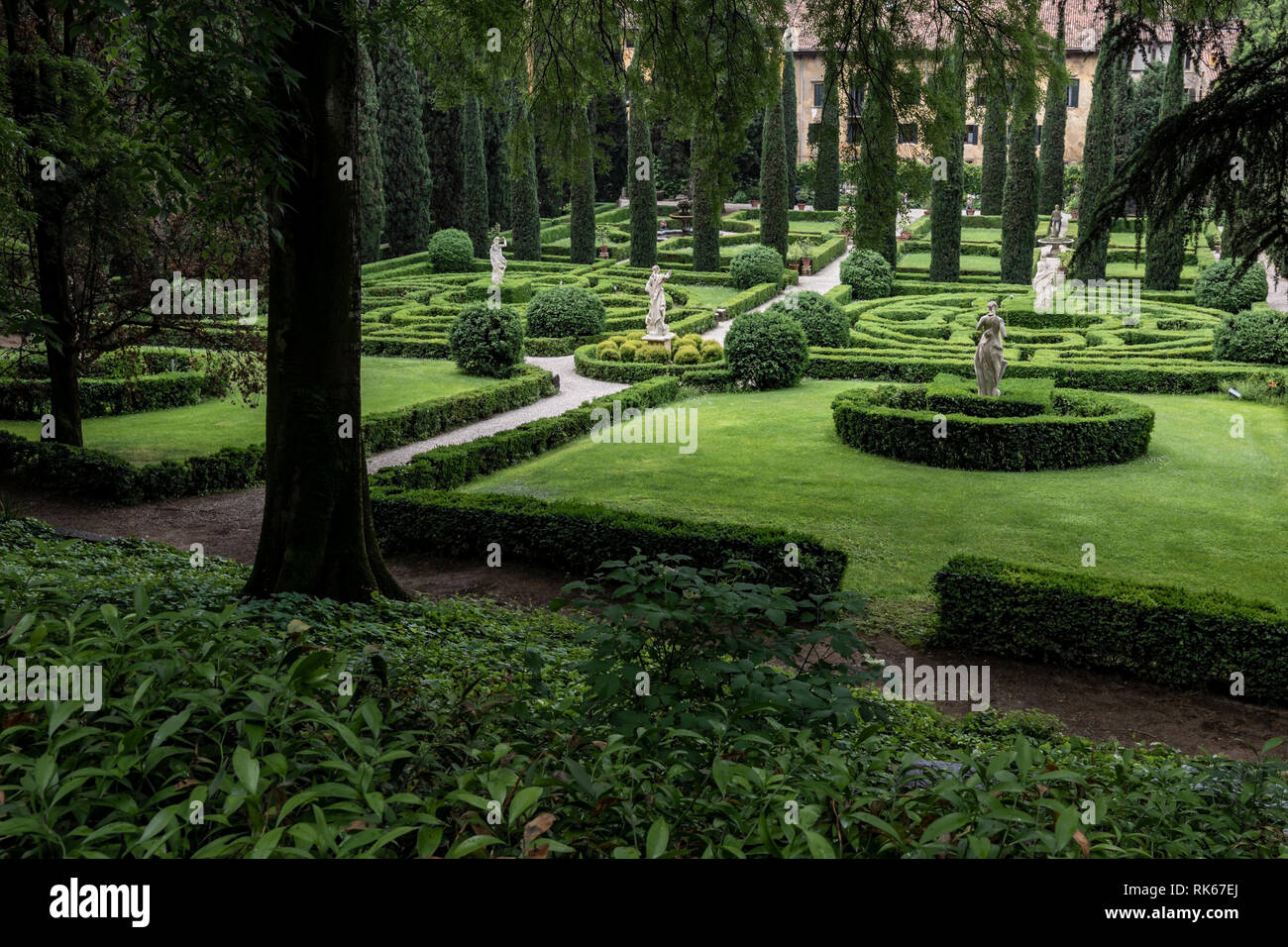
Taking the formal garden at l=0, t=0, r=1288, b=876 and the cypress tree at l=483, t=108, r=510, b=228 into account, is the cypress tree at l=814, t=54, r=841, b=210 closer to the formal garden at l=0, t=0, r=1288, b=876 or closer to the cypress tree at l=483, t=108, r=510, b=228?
the formal garden at l=0, t=0, r=1288, b=876

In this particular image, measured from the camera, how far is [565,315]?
80.2 ft

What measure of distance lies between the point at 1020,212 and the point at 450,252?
17.5m

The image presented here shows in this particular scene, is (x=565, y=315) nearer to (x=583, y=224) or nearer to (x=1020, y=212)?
(x=583, y=224)

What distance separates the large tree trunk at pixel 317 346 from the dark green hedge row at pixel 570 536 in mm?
2715

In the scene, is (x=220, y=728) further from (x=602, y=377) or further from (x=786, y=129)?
(x=786, y=129)

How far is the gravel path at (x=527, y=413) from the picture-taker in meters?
14.8

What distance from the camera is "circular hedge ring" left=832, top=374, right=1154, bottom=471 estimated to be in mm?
13844

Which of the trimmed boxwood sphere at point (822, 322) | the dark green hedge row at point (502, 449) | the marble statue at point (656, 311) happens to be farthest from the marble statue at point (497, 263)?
the dark green hedge row at point (502, 449)

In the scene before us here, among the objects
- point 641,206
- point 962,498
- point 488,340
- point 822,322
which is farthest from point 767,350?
point 641,206

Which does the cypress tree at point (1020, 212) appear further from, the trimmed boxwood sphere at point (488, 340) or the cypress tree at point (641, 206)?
the trimmed boxwood sphere at point (488, 340)

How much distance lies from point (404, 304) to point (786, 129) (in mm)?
22339

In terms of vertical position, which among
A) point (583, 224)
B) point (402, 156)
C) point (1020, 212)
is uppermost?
point (402, 156)

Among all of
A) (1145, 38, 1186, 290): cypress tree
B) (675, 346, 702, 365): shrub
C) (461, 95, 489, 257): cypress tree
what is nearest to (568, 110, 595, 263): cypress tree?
(461, 95, 489, 257): cypress tree

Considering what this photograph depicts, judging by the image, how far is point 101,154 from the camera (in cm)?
1133
